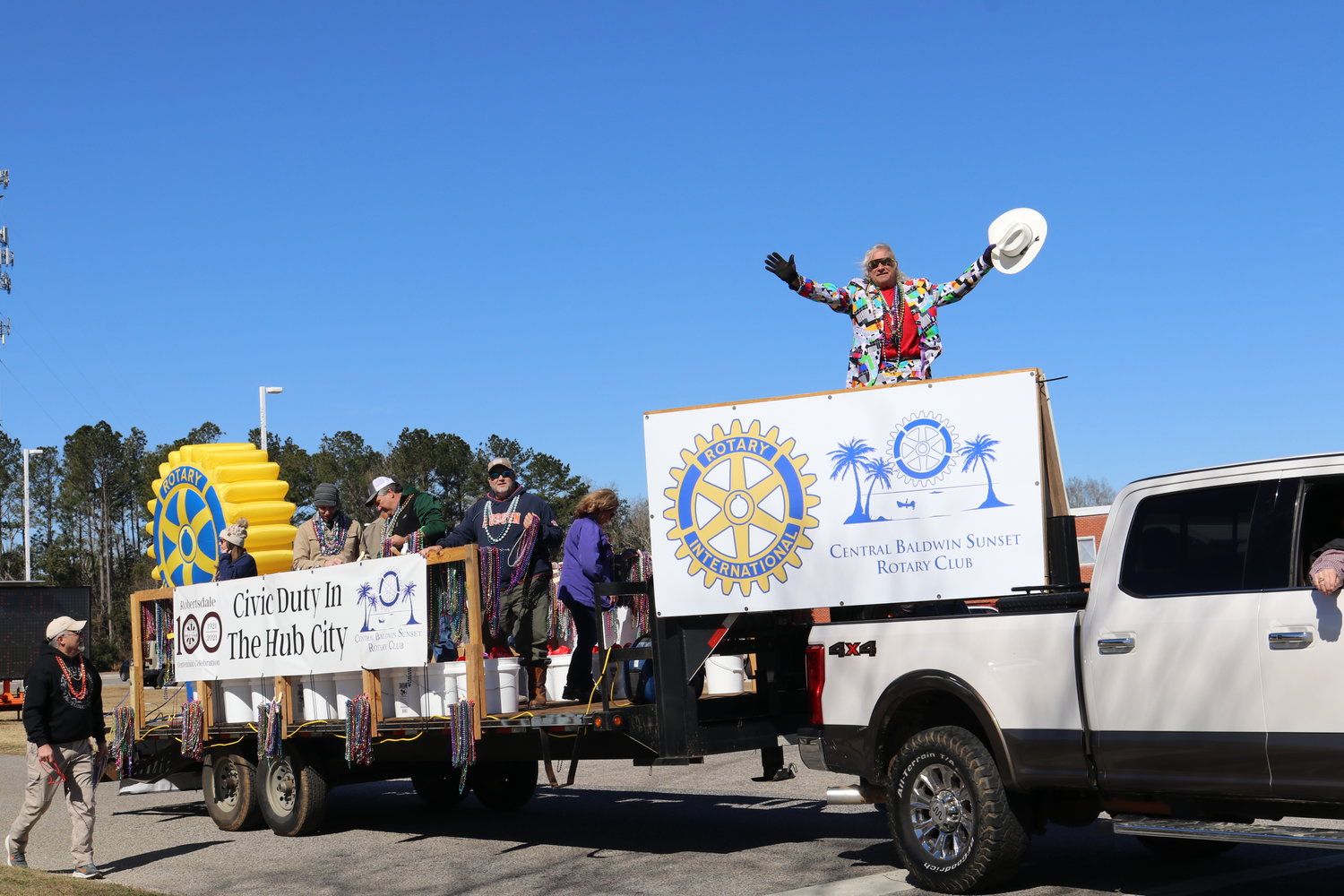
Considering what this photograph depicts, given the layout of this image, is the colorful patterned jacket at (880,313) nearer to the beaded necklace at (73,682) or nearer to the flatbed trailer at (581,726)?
the flatbed trailer at (581,726)

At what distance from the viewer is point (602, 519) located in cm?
1041

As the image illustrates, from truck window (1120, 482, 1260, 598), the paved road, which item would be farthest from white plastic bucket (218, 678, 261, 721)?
truck window (1120, 482, 1260, 598)

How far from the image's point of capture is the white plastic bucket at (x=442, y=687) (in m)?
9.77

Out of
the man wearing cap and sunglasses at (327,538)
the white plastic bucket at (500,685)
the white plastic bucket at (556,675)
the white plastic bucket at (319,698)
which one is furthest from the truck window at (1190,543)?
the man wearing cap and sunglasses at (327,538)

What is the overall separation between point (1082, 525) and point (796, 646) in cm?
3346

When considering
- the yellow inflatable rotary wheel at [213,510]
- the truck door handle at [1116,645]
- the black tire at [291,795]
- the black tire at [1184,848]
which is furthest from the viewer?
the yellow inflatable rotary wheel at [213,510]

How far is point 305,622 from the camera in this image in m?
11.2

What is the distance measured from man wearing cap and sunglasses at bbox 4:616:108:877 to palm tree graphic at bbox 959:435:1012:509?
22.9 ft

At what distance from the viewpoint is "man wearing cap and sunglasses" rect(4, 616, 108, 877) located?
10.6 m

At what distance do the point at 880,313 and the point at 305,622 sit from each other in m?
5.24

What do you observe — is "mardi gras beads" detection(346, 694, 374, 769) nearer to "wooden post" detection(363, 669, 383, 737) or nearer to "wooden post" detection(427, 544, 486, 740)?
"wooden post" detection(363, 669, 383, 737)

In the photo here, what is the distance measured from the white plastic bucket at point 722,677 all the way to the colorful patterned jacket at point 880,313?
79.1 inches

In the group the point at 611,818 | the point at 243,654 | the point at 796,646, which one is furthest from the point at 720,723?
the point at 243,654

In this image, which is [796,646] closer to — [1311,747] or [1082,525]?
[1311,747]
